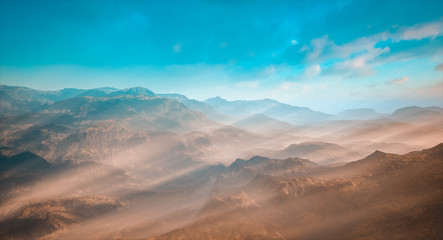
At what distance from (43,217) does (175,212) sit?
3327 inches

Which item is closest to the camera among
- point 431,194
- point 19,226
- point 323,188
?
point 431,194

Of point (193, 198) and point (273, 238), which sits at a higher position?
point (273, 238)

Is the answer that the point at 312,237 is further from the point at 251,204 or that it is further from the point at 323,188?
the point at 251,204

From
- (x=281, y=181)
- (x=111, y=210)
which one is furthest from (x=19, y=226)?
(x=281, y=181)

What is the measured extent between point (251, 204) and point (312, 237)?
45.3 metres

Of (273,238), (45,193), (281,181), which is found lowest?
(45,193)

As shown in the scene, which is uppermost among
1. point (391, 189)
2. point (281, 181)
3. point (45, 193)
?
point (391, 189)

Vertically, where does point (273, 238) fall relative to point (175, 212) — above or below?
above

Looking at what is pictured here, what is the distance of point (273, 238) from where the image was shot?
83875 mm

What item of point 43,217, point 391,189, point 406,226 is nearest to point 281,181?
point 391,189

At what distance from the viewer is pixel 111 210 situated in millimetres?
157500

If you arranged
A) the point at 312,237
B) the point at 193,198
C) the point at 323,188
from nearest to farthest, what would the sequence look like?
the point at 312,237 → the point at 323,188 → the point at 193,198

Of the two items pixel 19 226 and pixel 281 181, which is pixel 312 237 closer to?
pixel 281 181

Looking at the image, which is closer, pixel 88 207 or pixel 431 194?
pixel 431 194
